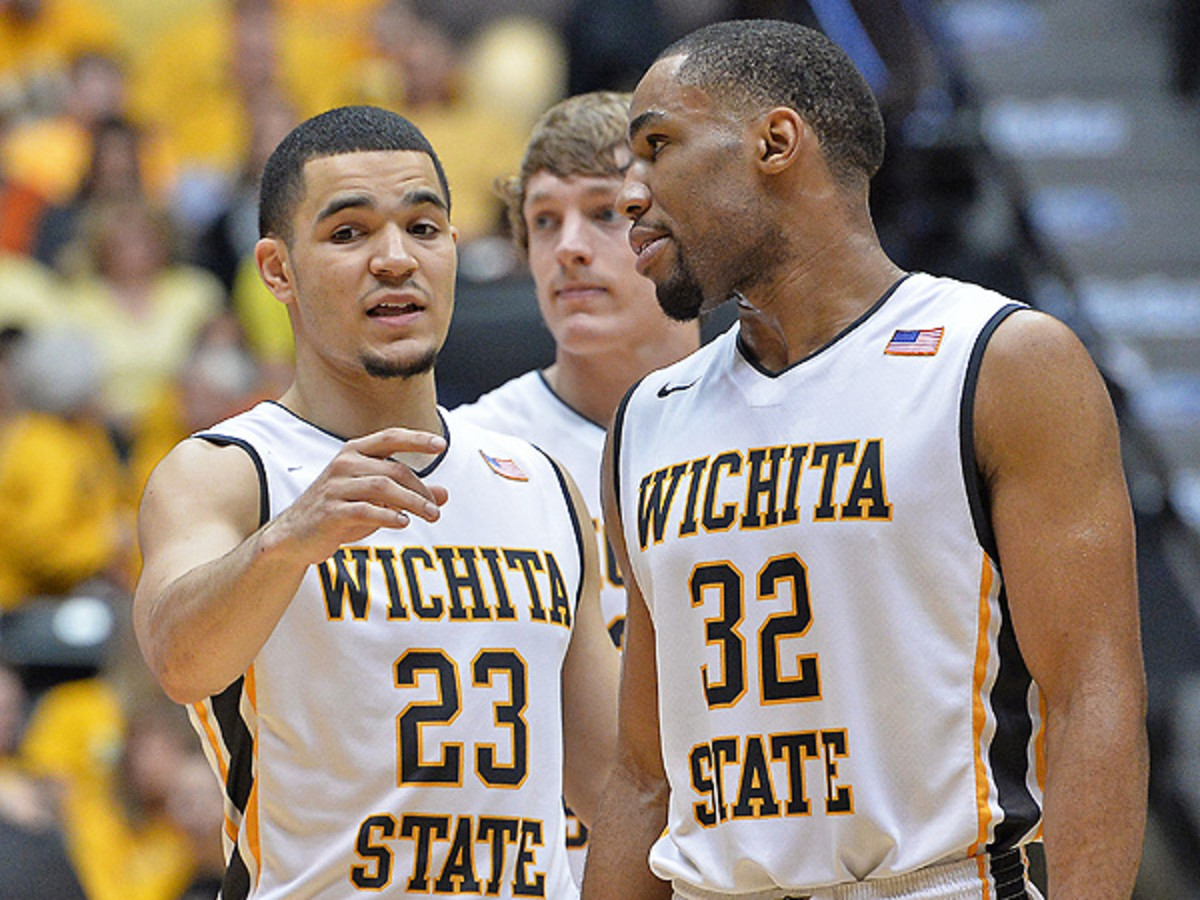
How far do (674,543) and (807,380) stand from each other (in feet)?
1.21

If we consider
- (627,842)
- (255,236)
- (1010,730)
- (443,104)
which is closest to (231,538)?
(627,842)

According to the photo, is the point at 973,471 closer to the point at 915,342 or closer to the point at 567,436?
the point at 915,342

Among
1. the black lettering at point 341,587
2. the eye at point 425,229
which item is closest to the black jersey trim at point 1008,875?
the black lettering at point 341,587

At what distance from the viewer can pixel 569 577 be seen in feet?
13.8

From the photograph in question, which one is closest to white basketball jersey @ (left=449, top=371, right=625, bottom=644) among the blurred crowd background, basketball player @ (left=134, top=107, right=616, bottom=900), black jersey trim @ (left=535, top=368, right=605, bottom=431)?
black jersey trim @ (left=535, top=368, right=605, bottom=431)

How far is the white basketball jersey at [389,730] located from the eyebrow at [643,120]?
37.2 inches

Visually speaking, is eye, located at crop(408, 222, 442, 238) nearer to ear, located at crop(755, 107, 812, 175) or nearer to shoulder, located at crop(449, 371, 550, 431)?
ear, located at crop(755, 107, 812, 175)

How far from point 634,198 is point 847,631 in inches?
34.5

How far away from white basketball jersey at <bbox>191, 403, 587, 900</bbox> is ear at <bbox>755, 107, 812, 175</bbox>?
1068 millimetres

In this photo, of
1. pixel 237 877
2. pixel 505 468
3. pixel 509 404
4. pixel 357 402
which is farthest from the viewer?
pixel 509 404

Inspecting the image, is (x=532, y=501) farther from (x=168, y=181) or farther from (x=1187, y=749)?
(x=168, y=181)

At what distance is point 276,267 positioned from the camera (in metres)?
4.14

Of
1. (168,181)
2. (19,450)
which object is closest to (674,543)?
(19,450)

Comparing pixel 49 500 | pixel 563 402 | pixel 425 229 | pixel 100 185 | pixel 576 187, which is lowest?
pixel 563 402
